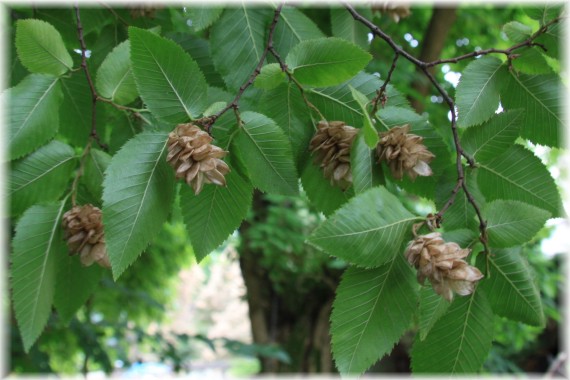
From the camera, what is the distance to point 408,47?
278 centimetres

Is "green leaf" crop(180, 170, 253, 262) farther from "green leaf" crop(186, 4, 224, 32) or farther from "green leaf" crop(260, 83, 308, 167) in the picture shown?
"green leaf" crop(186, 4, 224, 32)

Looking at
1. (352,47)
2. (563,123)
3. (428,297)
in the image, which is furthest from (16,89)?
(563,123)

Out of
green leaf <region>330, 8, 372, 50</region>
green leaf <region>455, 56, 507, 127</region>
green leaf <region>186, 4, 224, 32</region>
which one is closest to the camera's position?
green leaf <region>455, 56, 507, 127</region>

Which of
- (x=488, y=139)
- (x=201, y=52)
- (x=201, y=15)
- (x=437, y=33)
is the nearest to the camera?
(x=488, y=139)

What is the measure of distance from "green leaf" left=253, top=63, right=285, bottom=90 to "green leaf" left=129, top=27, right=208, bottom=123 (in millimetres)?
87

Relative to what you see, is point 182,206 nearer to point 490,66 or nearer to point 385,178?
point 385,178

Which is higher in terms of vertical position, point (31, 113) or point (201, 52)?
point (201, 52)

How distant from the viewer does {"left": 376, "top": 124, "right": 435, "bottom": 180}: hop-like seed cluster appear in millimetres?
771

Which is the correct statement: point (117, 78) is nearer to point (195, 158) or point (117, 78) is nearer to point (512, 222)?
point (195, 158)

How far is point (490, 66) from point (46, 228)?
706 mm

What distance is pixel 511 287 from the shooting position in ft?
2.61

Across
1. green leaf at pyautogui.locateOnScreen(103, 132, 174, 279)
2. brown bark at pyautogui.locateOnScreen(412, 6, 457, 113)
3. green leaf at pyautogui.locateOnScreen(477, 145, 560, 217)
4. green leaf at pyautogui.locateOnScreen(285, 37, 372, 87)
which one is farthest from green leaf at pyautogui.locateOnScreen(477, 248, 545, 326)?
brown bark at pyautogui.locateOnScreen(412, 6, 457, 113)

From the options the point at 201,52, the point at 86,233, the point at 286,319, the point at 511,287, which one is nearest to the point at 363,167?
the point at 511,287

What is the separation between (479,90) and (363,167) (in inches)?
9.9
